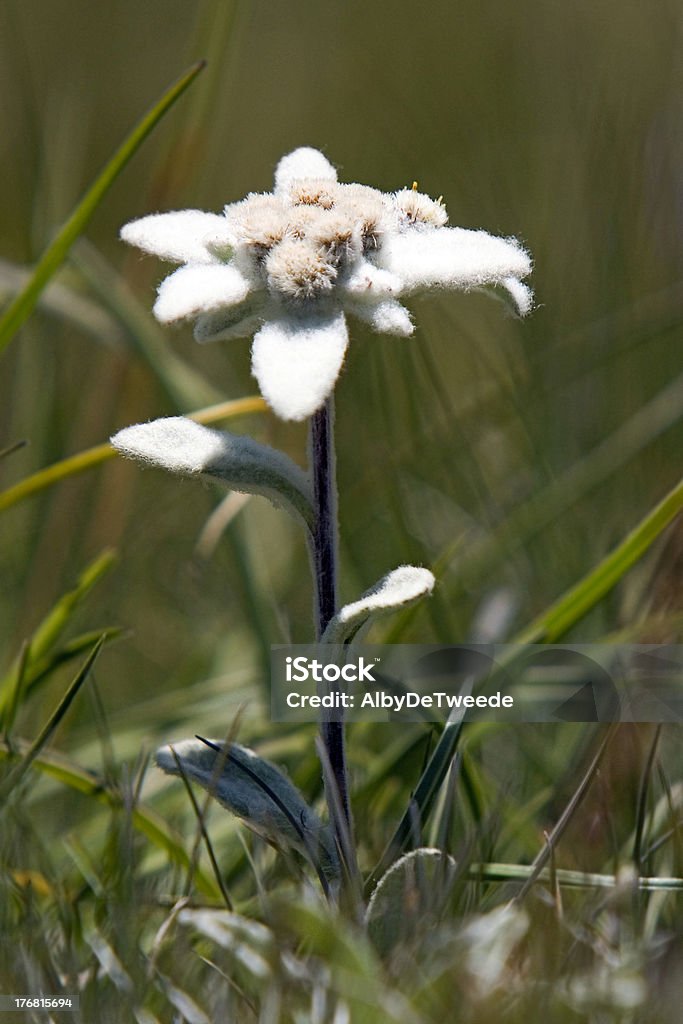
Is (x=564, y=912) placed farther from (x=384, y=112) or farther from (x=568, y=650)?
(x=384, y=112)

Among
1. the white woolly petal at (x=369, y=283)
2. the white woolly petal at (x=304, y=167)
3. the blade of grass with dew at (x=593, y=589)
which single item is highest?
the white woolly petal at (x=304, y=167)

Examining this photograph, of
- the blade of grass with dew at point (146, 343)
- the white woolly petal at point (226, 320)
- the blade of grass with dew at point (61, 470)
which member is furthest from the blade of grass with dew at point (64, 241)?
the white woolly petal at point (226, 320)

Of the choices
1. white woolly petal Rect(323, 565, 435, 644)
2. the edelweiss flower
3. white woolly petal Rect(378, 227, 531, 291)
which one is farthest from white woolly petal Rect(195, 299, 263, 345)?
white woolly petal Rect(323, 565, 435, 644)

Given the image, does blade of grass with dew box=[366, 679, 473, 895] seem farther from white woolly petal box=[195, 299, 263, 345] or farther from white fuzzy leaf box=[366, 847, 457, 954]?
white woolly petal box=[195, 299, 263, 345]

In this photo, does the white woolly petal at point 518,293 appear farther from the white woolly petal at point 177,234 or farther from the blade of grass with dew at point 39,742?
the blade of grass with dew at point 39,742

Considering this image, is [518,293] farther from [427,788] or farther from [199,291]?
[427,788]

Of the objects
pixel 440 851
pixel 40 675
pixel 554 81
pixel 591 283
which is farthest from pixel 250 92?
pixel 440 851

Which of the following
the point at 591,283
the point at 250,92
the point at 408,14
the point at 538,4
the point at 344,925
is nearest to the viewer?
the point at 344,925
